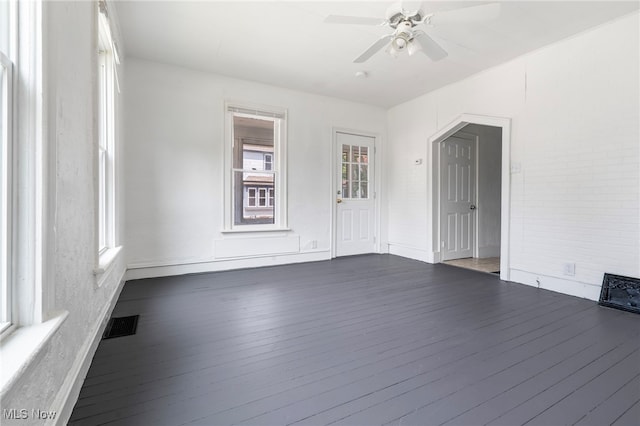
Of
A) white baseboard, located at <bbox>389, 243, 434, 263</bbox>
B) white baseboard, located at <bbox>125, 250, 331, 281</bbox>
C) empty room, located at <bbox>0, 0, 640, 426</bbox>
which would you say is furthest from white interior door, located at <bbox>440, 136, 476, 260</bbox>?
white baseboard, located at <bbox>125, 250, 331, 281</bbox>

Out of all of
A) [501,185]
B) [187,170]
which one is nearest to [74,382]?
[187,170]

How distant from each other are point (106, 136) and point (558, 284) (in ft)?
16.6

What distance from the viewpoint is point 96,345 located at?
2082 millimetres

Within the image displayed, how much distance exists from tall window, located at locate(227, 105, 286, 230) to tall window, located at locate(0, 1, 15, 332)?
342cm

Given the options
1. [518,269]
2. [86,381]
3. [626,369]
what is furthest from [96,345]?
[518,269]

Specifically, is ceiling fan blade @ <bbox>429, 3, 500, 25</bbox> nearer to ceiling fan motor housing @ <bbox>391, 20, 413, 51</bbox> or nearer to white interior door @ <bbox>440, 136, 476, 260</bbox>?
ceiling fan motor housing @ <bbox>391, 20, 413, 51</bbox>

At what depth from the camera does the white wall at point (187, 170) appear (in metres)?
3.95

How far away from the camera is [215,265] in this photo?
175 inches

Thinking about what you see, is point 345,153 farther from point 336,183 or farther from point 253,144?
point 253,144

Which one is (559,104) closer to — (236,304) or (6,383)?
(236,304)

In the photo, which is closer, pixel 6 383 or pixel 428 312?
pixel 6 383

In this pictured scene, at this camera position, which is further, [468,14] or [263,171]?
[263,171]

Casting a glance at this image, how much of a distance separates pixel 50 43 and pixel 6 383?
1227mm

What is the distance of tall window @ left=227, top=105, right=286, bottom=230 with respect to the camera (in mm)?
4605
